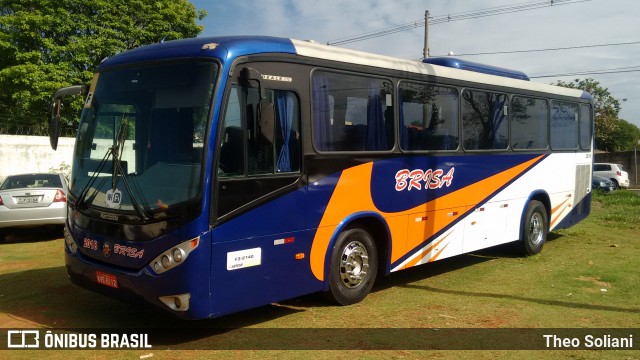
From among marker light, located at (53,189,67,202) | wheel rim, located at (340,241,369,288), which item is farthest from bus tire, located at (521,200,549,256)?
marker light, located at (53,189,67,202)

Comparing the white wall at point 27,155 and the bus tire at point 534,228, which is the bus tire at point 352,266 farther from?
the white wall at point 27,155

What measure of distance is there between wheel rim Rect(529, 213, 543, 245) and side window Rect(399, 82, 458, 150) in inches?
119

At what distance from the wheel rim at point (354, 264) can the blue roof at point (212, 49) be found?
8.14 ft

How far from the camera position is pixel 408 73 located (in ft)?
25.5

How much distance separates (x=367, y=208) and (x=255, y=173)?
72.4 inches

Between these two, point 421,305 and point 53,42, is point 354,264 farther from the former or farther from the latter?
point 53,42

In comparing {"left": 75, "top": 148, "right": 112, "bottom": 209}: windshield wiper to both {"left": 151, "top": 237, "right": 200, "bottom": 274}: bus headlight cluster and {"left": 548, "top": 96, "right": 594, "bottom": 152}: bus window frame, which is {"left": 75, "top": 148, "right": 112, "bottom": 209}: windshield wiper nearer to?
{"left": 151, "top": 237, "right": 200, "bottom": 274}: bus headlight cluster

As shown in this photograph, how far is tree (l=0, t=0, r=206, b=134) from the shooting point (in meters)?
24.4

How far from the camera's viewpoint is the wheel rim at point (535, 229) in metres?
10.5

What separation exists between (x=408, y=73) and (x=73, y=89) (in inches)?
171

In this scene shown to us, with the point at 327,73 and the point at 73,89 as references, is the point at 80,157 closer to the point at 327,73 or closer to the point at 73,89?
the point at 73,89

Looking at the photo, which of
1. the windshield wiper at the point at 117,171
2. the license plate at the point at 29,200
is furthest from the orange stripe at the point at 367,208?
the license plate at the point at 29,200

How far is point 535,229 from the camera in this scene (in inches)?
417

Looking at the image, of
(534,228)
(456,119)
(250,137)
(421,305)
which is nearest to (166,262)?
(250,137)
